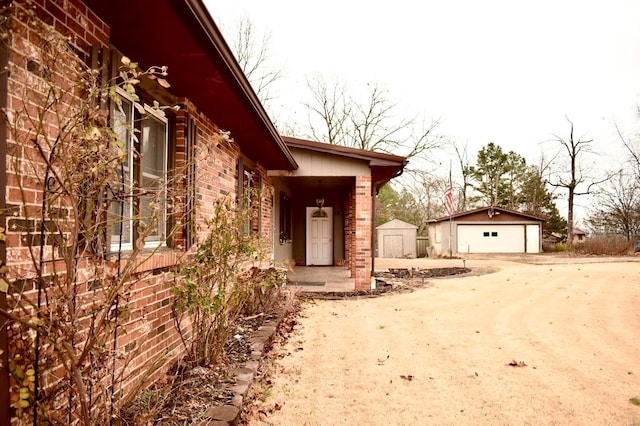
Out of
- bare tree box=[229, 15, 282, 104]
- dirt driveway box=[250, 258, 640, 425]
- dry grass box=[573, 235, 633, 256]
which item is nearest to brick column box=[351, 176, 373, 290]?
dirt driveway box=[250, 258, 640, 425]

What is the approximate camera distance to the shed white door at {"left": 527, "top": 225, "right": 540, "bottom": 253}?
27062 mm

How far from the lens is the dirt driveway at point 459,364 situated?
3238 mm

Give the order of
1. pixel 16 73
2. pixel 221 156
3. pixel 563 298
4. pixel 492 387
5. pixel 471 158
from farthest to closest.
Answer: pixel 471 158
pixel 563 298
pixel 221 156
pixel 492 387
pixel 16 73

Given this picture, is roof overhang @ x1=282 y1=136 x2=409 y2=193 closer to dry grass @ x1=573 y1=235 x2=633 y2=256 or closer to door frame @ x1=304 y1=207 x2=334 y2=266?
door frame @ x1=304 y1=207 x2=334 y2=266

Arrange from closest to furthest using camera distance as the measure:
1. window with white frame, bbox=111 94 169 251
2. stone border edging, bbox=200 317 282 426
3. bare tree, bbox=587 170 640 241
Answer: stone border edging, bbox=200 317 282 426 → window with white frame, bbox=111 94 169 251 → bare tree, bbox=587 170 640 241

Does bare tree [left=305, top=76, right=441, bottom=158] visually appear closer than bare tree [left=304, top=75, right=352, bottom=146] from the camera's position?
Yes

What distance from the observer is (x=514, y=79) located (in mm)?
22266

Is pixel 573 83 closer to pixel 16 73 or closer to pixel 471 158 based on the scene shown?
pixel 471 158

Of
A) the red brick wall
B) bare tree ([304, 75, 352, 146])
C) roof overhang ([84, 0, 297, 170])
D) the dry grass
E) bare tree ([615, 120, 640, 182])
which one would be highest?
bare tree ([304, 75, 352, 146])

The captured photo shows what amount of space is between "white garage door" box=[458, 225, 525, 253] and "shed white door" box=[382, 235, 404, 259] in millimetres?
4116

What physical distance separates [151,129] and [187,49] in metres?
1.00

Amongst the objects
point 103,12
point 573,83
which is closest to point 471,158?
point 573,83

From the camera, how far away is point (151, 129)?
3754mm

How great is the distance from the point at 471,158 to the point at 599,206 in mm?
10767
